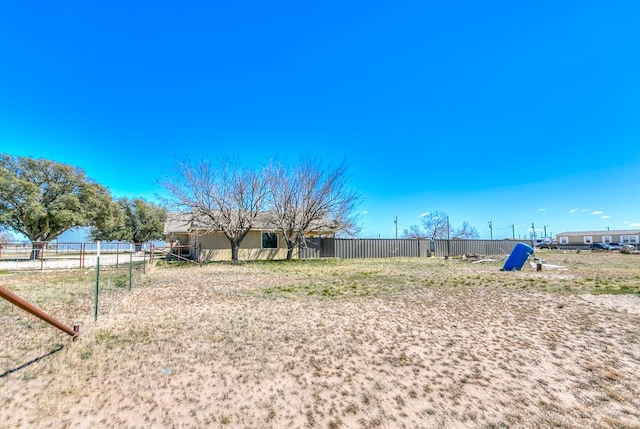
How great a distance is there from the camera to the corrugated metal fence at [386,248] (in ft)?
71.2

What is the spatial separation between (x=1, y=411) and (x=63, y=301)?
489 centimetres

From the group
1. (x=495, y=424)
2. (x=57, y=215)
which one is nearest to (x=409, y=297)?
(x=495, y=424)

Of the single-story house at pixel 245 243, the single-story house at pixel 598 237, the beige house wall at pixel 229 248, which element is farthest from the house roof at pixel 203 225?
the single-story house at pixel 598 237

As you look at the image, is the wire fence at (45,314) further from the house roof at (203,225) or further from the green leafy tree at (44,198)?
the green leafy tree at (44,198)

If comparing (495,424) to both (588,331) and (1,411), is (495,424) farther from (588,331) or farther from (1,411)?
(1,411)

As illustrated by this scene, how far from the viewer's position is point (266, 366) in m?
3.33

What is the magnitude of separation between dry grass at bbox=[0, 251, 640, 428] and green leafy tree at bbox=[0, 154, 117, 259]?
2125 cm

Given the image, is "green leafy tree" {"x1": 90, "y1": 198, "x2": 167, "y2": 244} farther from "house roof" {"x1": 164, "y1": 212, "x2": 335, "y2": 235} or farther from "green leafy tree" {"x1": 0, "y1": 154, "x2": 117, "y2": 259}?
"house roof" {"x1": 164, "y1": 212, "x2": 335, "y2": 235}

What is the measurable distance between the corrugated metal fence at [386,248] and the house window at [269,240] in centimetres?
187

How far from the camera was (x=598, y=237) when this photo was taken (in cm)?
6494

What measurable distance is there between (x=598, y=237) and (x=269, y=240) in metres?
76.4

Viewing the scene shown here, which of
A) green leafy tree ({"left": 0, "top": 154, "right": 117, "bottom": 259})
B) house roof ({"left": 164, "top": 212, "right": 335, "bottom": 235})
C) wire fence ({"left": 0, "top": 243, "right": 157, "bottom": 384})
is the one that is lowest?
wire fence ({"left": 0, "top": 243, "right": 157, "bottom": 384})

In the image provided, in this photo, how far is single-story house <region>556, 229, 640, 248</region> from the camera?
6097 centimetres

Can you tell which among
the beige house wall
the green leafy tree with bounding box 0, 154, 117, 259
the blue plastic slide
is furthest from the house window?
the green leafy tree with bounding box 0, 154, 117, 259
